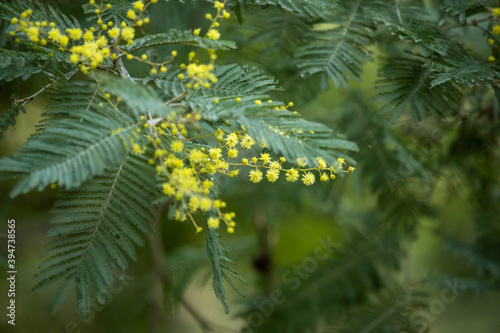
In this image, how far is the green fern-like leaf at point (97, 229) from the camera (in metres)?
0.71

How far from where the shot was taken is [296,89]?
135 centimetres

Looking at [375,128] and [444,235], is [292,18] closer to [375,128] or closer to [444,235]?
[375,128]

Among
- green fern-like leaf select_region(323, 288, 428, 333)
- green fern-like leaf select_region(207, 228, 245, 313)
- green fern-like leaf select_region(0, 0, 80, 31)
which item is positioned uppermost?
green fern-like leaf select_region(0, 0, 80, 31)

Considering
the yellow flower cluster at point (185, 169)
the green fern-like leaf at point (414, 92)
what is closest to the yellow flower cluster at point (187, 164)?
the yellow flower cluster at point (185, 169)

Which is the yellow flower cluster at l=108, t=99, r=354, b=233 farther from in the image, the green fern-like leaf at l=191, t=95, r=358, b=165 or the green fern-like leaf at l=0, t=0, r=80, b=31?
the green fern-like leaf at l=0, t=0, r=80, b=31

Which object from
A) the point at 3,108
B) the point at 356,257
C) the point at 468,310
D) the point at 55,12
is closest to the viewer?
the point at 55,12

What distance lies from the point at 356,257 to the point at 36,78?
1.44 meters

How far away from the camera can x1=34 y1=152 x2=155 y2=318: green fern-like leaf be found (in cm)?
71

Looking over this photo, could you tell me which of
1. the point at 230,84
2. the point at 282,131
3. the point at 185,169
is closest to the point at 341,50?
the point at 230,84

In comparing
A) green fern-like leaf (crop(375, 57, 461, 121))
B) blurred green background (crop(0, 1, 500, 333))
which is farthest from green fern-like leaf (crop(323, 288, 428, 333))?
green fern-like leaf (crop(375, 57, 461, 121))

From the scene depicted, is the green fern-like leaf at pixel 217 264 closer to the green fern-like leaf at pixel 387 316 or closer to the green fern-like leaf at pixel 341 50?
the green fern-like leaf at pixel 341 50

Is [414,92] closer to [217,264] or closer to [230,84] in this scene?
[230,84]

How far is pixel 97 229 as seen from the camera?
2.42ft

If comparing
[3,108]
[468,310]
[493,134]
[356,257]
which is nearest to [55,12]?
[3,108]
